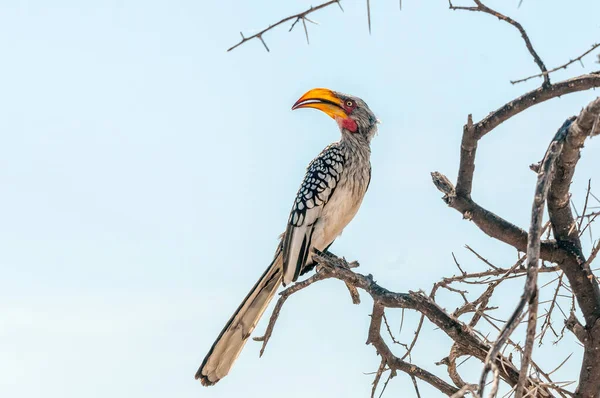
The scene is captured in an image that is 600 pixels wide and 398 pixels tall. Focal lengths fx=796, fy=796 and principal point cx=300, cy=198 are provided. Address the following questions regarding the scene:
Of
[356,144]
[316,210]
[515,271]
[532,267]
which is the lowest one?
[532,267]

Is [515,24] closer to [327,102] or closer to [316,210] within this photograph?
[316,210]

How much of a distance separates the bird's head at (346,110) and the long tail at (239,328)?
4.56 feet

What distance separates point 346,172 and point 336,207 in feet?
0.98

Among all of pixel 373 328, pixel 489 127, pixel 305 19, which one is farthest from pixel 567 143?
pixel 373 328

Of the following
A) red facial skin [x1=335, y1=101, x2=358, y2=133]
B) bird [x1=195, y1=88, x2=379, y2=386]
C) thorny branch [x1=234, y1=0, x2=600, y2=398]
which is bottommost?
thorny branch [x1=234, y1=0, x2=600, y2=398]

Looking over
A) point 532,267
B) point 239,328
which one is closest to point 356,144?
point 239,328

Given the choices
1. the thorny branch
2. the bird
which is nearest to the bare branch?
the thorny branch

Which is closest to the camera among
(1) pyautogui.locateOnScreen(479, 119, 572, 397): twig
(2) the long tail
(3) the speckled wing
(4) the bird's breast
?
(1) pyautogui.locateOnScreen(479, 119, 572, 397): twig

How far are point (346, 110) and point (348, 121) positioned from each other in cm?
10

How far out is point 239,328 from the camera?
4.93 m

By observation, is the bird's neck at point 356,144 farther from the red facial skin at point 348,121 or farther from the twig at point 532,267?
the twig at point 532,267

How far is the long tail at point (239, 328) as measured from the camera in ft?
15.5

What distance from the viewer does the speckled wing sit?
5.38 metres

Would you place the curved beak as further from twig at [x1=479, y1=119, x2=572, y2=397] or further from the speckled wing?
twig at [x1=479, y1=119, x2=572, y2=397]
